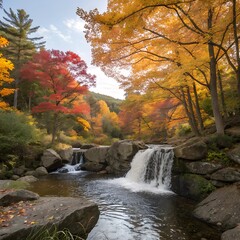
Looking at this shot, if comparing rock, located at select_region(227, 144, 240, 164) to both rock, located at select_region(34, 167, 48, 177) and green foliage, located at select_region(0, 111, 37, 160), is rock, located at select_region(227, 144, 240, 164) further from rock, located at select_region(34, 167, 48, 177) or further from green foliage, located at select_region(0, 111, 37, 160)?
green foliage, located at select_region(0, 111, 37, 160)

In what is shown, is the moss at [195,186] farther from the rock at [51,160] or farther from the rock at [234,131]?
the rock at [51,160]

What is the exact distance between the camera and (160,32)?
923 centimetres

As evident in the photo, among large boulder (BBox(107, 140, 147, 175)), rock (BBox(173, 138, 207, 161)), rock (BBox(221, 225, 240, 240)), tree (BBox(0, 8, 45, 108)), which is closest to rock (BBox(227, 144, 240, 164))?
rock (BBox(173, 138, 207, 161))

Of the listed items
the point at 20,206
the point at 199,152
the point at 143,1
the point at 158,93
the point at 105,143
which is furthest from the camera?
the point at 105,143

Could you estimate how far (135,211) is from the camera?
7.29 meters

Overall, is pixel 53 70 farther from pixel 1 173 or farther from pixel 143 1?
pixel 143 1

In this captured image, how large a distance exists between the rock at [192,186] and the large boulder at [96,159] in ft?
23.4

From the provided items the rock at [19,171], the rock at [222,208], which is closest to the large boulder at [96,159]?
the rock at [19,171]

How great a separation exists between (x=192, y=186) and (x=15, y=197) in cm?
613

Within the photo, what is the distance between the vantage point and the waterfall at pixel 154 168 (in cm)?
1035

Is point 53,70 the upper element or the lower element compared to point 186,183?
upper

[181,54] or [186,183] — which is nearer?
[186,183]

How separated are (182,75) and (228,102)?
3.42 m

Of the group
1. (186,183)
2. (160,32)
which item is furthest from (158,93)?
(186,183)
